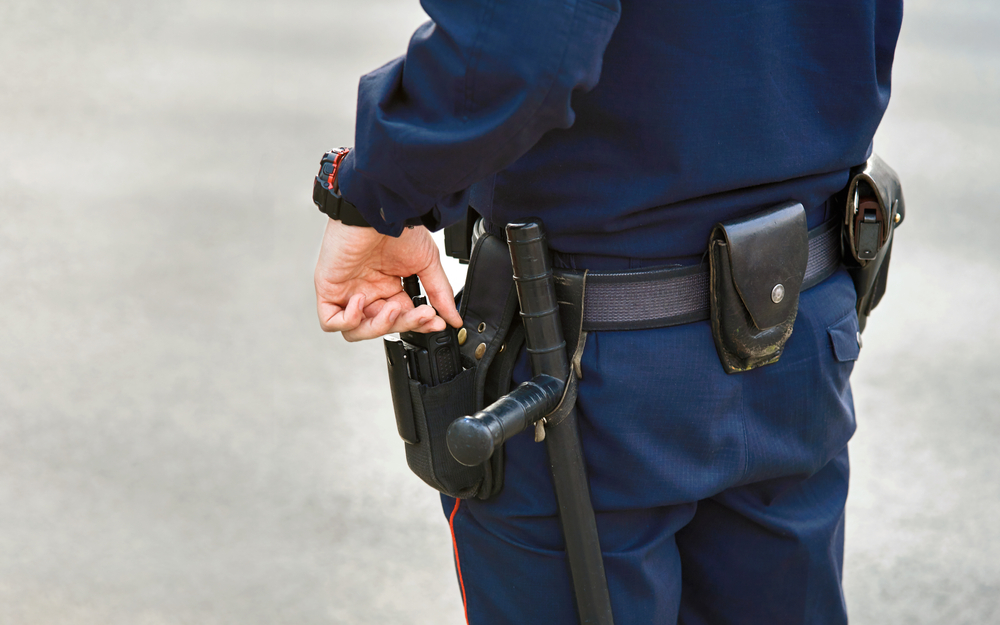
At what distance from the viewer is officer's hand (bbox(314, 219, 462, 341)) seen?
0.94 meters

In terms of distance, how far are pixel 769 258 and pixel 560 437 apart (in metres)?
0.27

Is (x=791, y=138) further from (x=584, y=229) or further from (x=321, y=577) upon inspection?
(x=321, y=577)

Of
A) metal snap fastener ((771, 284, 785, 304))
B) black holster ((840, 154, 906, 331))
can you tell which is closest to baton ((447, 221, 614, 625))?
metal snap fastener ((771, 284, 785, 304))

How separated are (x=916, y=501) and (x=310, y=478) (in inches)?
53.2

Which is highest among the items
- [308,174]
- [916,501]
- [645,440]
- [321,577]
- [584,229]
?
[584,229]

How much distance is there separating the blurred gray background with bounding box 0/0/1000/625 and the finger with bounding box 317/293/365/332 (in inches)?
39.8

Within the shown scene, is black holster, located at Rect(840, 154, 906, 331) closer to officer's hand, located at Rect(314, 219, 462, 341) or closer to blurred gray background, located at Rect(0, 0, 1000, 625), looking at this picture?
officer's hand, located at Rect(314, 219, 462, 341)

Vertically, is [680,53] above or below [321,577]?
above

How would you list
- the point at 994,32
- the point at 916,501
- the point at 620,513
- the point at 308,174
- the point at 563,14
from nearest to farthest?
the point at 563,14 < the point at 620,513 < the point at 916,501 < the point at 308,174 < the point at 994,32

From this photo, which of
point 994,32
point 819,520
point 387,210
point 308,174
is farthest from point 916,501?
point 994,32

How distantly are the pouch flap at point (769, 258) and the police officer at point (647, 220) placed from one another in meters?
0.03

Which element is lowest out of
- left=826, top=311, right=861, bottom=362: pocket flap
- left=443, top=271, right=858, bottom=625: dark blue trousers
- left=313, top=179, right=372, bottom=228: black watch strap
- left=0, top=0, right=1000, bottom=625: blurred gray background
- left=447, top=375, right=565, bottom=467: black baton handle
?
left=0, top=0, right=1000, bottom=625: blurred gray background

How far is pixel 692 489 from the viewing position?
955 mm

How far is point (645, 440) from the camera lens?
0.95 m
